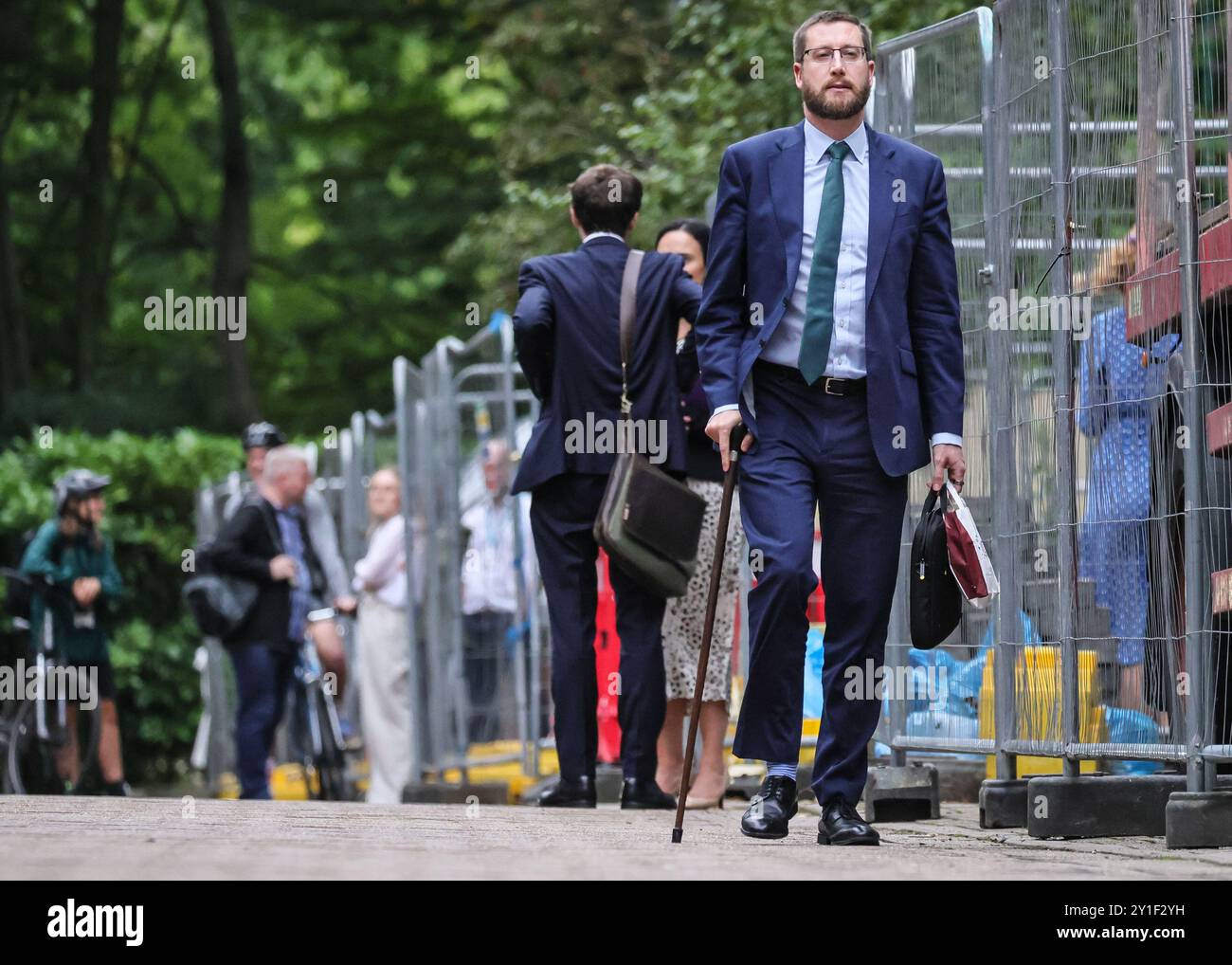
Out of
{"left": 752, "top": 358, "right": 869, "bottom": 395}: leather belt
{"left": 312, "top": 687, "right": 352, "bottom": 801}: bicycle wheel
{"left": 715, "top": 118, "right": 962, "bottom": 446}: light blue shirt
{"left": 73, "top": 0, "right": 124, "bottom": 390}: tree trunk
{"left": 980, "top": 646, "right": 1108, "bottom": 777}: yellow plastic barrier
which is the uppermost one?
{"left": 73, "top": 0, "right": 124, "bottom": 390}: tree trunk

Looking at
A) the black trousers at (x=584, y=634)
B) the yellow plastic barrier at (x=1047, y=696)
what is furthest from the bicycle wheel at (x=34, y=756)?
the yellow plastic barrier at (x=1047, y=696)

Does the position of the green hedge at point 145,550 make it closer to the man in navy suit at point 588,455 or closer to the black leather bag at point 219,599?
the black leather bag at point 219,599

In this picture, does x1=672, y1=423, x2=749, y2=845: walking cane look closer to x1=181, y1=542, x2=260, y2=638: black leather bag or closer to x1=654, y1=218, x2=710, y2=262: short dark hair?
x1=654, y1=218, x2=710, y2=262: short dark hair

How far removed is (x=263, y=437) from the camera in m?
14.6

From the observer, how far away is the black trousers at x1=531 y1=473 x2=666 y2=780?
353 inches

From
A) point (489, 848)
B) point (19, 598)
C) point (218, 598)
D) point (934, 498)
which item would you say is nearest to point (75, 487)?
point (19, 598)

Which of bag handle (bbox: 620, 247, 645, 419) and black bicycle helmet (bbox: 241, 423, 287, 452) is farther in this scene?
black bicycle helmet (bbox: 241, 423, 287, 452)

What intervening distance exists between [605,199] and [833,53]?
8.55 ft

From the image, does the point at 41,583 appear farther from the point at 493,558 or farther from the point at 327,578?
the point at 493,558

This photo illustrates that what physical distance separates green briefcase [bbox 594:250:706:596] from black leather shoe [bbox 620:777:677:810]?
0.73 m

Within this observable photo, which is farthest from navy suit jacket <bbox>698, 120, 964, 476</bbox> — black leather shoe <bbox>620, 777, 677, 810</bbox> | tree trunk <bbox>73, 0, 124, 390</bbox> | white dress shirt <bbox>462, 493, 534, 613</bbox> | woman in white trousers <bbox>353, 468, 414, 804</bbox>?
tree trunk <bbox>73, 0, 124, 390</bbox>

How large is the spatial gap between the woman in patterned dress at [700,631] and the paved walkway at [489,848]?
0.89 meters
